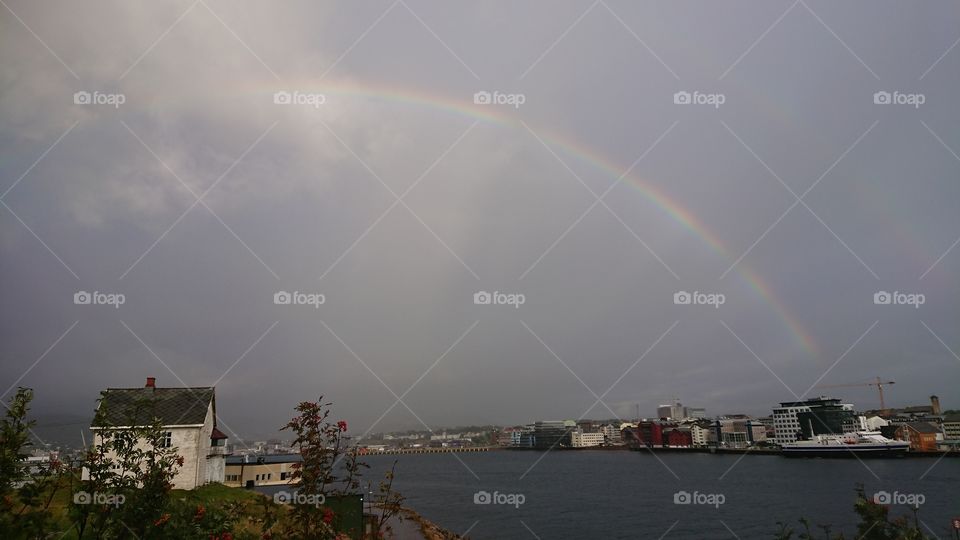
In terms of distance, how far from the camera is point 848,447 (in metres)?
129

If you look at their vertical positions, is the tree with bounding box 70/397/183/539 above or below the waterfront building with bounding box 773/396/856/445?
below

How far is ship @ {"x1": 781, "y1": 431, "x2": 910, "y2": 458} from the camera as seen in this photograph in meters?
127

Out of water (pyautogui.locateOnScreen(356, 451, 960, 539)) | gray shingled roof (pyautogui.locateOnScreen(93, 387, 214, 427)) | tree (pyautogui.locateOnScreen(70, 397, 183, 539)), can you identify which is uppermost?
gray shingled roof (pyautogui.locateOnScreen(93, 387, 214, 427))

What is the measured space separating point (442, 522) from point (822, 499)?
45.6 m

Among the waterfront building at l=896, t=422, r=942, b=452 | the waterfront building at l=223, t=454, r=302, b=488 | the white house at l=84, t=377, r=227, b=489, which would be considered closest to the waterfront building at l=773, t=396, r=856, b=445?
the waterfront building at l=896, t=422, r=942, b=452

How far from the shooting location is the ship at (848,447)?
127 meters

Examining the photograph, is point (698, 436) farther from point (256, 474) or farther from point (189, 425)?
point (189, 425)

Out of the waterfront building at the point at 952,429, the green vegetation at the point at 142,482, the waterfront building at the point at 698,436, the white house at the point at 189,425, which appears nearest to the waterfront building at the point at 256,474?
the white house at the point at 189,425

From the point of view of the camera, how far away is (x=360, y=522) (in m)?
22.5

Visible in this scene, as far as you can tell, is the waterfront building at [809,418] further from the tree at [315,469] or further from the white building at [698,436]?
the tree at [315,469]

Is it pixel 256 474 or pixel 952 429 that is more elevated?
pixel 952 429

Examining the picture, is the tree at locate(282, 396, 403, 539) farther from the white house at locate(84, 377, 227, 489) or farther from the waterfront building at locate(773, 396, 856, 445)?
the waterfront building at locate(773, 396, 856, 445)

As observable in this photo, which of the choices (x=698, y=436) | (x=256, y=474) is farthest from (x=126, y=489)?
(x=698, y=436)

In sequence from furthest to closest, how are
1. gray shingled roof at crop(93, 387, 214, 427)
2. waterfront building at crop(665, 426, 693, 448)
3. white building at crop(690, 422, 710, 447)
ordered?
white building at crop(690, 422, 710, 447) < waterfront building at crop(665, 426, 693, 448) < gray shingled roof at crop(93, 387, 214, 427)
